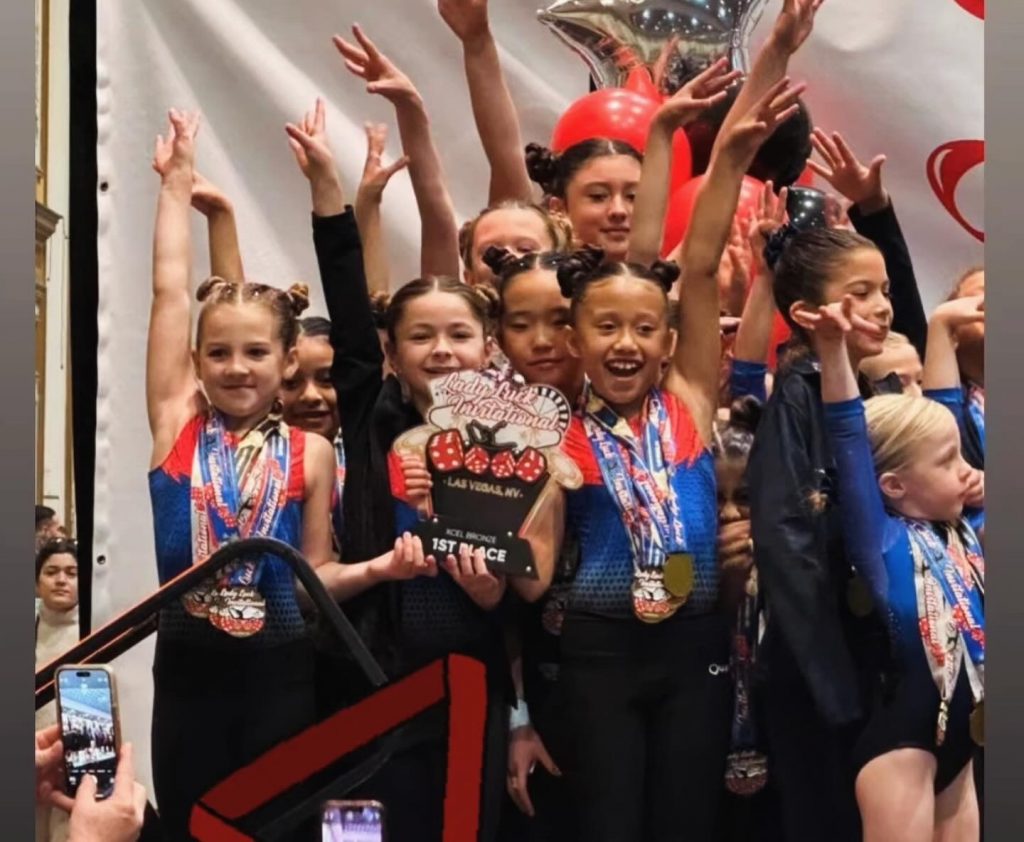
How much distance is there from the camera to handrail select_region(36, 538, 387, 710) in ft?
6.54

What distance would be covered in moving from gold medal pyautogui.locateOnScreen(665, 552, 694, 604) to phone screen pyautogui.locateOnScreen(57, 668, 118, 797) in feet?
1.99

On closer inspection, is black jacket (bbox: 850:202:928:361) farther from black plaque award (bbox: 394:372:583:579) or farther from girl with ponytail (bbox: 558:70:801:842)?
black plaque award (bbox: 394:372:583:579)

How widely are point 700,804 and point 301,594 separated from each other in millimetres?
503


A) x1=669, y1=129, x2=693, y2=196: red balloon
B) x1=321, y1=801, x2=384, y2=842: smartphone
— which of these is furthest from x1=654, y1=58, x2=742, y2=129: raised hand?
x1=321, y1=801, x2=384, y2=842: smartphone

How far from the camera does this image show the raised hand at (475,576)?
1982 millimetres

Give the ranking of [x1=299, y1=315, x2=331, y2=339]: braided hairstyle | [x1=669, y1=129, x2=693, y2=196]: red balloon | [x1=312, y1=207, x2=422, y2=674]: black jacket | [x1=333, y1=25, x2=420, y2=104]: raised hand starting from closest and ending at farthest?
[x1=312, y1=207, x2=422, y2=674]: black jacket, [x1=333, y1=25, x2=420, y2=104]: raised hand, [x1=299, y1=315, x2=331, y2=339]: braided hairstyle, [x1=669, y1=129, x2=693, y2=196]: red balloon

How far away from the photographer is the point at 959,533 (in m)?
2.01

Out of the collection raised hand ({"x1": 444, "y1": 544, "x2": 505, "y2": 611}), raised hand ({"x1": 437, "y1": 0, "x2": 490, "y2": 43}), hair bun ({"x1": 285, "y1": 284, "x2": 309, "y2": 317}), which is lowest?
raised hand ({"x1": 444, "y1": 544, "x2": 505, "y2": 611})

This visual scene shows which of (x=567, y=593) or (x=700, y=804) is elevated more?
(x=567, y=593)

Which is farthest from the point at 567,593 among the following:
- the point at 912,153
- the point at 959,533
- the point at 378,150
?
the point at 912,153

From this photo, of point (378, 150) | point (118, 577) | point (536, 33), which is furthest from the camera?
point (536, 33)

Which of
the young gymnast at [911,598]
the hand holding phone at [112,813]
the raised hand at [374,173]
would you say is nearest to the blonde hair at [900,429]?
the young gymnast at [911,598]

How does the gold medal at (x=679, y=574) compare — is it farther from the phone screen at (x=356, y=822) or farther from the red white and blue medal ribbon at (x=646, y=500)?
the phone screen at (x=356, y=822)

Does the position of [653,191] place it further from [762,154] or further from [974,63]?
[974,63]
